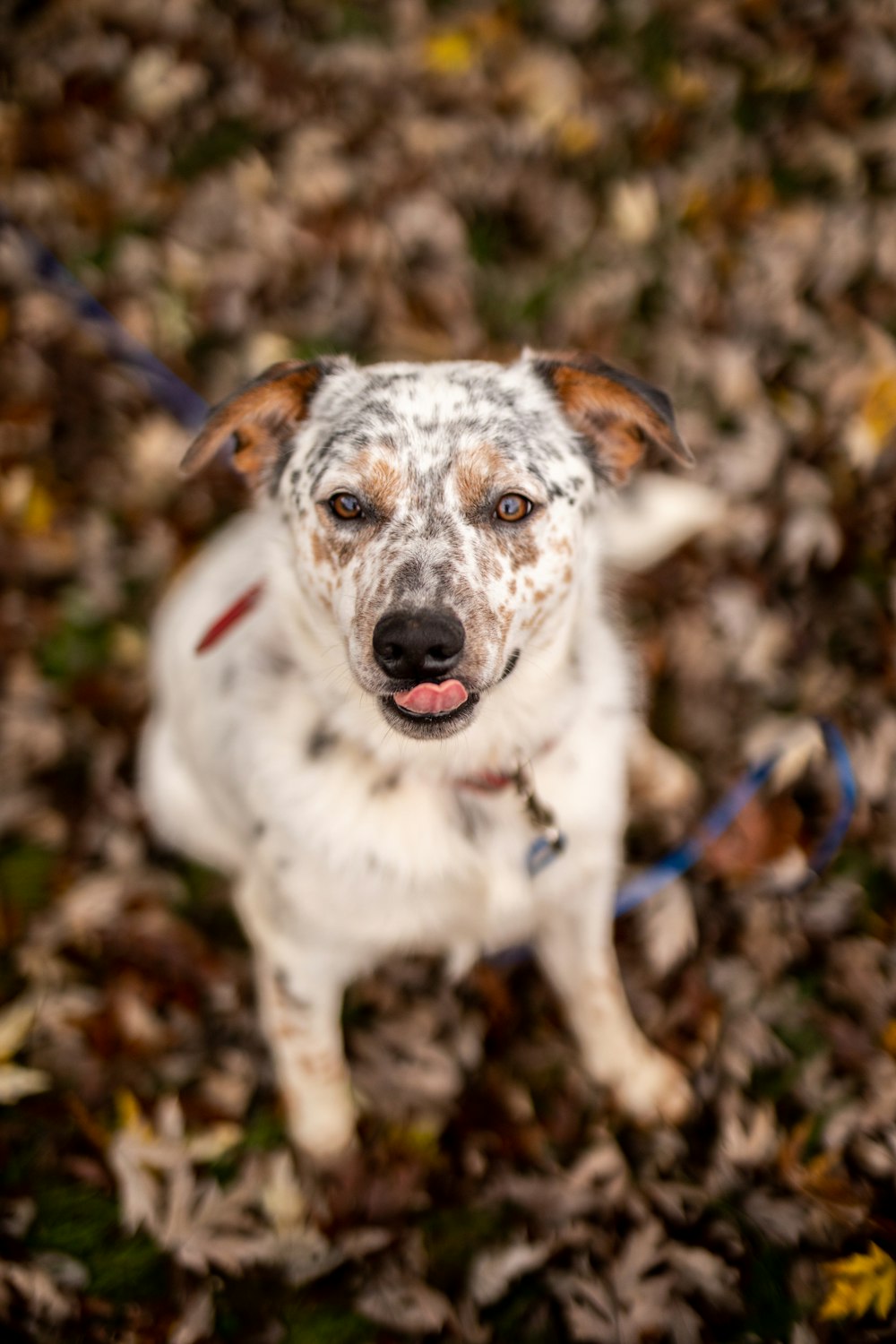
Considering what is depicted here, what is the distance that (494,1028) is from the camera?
3.51m

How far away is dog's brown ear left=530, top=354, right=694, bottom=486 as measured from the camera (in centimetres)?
251

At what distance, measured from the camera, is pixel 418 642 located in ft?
7.17

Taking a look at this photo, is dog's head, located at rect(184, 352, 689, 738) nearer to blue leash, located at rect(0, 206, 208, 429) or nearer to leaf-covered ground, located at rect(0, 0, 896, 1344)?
leaf-covered ground, located at rect(0, 0, 896, 1344)

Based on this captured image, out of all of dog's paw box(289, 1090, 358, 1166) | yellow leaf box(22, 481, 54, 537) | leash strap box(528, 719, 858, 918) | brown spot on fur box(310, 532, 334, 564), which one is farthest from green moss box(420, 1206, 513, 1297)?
yellow leaf box(22, 481, 54, 537)

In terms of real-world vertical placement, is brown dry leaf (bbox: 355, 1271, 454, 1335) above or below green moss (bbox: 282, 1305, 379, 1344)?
above

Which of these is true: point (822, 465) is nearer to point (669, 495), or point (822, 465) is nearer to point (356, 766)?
point (669, 495)

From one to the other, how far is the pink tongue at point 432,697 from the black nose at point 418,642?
0.05 metres

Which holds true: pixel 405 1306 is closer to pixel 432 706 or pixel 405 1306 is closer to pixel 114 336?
pixel 432 706

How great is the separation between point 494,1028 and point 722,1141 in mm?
871

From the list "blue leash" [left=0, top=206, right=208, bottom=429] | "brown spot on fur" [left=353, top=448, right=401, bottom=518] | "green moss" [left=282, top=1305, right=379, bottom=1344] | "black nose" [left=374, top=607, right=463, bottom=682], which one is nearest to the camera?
"black nose" [left=374, top=607, right=463, bottom=682]

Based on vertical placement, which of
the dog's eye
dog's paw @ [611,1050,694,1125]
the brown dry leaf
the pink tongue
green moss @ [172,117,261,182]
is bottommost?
the brown dry leaf

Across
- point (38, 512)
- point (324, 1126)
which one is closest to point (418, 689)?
point (324, 1126)

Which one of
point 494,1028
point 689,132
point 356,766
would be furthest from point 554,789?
point 689,132

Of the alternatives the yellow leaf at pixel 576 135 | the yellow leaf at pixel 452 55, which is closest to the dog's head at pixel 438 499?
the yellow leaf at pixel 576 135
